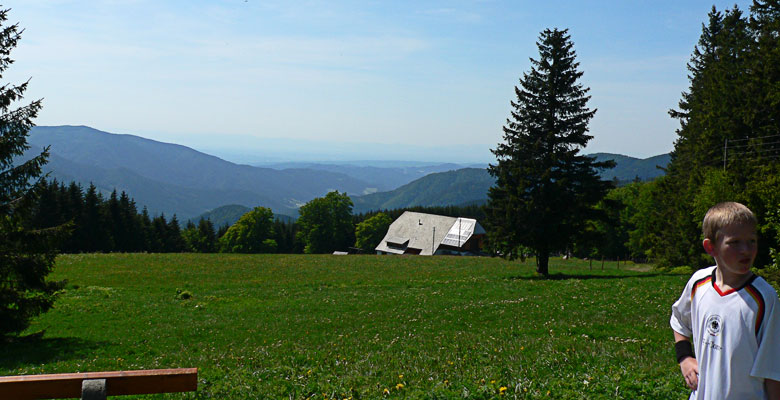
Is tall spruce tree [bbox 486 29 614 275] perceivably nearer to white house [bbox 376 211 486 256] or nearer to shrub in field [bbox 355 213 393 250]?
white house [bbox 376 211 486 256]

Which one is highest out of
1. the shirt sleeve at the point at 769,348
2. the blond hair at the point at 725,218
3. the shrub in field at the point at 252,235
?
the blond hair at the point at 725,218

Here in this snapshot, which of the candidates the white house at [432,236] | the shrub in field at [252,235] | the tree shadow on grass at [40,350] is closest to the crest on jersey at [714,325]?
the tree shadow on grass at [40,350]

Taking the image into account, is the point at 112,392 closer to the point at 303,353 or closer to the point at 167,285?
the point at 303,353

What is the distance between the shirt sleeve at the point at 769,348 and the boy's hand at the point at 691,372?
48 centimetres

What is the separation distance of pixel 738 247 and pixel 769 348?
2.28 feet

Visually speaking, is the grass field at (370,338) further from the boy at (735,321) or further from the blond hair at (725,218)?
the blond hair at (725,218)

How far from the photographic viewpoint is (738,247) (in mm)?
3676

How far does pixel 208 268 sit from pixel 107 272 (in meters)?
7.88

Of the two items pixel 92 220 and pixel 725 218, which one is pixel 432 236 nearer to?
pixel 92 220

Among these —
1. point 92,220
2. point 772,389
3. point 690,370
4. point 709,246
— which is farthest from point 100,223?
point 772,389

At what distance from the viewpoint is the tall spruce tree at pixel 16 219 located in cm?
1712

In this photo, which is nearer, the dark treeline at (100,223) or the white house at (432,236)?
the dark treeline at (100,223)

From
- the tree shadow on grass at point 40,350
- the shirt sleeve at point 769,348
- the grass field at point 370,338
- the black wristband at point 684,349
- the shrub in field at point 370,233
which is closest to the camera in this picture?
the shirt sleeve at point 769,348

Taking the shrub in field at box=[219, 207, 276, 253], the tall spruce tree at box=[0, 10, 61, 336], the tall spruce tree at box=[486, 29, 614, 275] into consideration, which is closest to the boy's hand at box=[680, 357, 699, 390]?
the tall spruce tree at box=[0, 10, 61, 336]
